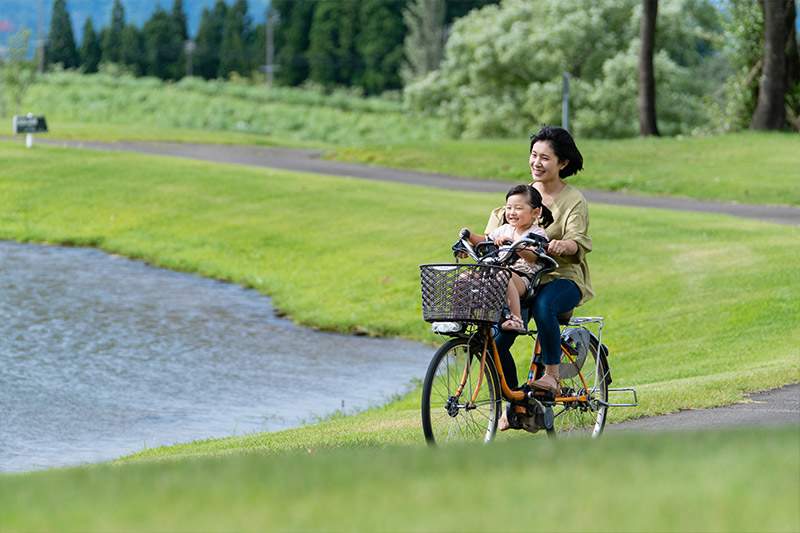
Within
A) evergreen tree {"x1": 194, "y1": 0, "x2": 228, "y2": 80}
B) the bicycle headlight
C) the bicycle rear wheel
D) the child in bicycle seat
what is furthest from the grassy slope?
evergreen tree {"x1": 194, "y1": 0, "x2": 228, "y2": 80}

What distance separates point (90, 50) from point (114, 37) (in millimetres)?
2819

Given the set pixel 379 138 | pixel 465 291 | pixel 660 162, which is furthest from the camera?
pixel 379 138

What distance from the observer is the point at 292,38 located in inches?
4141

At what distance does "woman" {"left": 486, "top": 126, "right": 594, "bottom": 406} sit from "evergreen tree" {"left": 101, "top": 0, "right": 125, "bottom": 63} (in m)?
103

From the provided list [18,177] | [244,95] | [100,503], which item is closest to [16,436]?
[100,503]

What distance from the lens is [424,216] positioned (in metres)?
21.7

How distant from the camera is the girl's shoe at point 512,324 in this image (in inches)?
259

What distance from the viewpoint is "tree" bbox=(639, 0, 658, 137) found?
113 ft

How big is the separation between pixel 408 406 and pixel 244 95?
5761 centimetres

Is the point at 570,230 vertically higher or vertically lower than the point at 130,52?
lower

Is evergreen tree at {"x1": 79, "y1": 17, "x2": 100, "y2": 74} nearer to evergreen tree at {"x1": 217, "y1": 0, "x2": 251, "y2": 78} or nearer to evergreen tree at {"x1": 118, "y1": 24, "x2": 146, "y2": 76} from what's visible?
evergreen tree at {"x1": 118, "y1": 24, "x2": 146, "y2": 76}

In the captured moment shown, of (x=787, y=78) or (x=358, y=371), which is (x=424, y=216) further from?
(x=787, y=78)

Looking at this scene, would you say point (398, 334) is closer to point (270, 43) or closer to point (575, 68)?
point (575, 68)

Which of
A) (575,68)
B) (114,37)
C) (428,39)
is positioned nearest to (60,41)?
(114,37)
